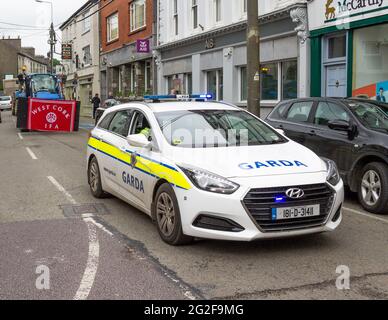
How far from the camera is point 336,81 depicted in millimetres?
15602

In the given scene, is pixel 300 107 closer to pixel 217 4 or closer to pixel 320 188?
pixel 320 188

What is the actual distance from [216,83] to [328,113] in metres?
14.2

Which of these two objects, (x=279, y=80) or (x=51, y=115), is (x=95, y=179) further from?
(x=51, y=115)

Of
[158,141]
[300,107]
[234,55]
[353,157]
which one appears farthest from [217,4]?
[158,141]

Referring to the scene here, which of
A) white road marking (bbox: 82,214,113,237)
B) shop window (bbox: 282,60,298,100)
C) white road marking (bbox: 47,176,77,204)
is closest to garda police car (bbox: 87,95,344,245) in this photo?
white road marking (bbox: 82,214,113,237)

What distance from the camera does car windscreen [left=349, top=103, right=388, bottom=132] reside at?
781 centimetres

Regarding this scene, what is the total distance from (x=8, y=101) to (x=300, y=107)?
55.5m

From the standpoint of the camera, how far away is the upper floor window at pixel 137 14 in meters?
29.8

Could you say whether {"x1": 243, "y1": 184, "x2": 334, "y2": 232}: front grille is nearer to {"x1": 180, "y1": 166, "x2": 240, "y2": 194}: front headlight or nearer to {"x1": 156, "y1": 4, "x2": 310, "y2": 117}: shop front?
{"x1": 180, "y1": 166, "x2": 240, "y2": 194}: front headlight

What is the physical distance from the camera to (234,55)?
20359 millimetres

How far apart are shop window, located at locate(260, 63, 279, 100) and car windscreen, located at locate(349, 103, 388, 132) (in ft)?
32.9

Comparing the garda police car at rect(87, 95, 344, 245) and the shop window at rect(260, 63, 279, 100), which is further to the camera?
the shop window at rect(260, 63, 279, 100)

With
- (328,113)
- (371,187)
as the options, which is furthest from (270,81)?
(371,187)
